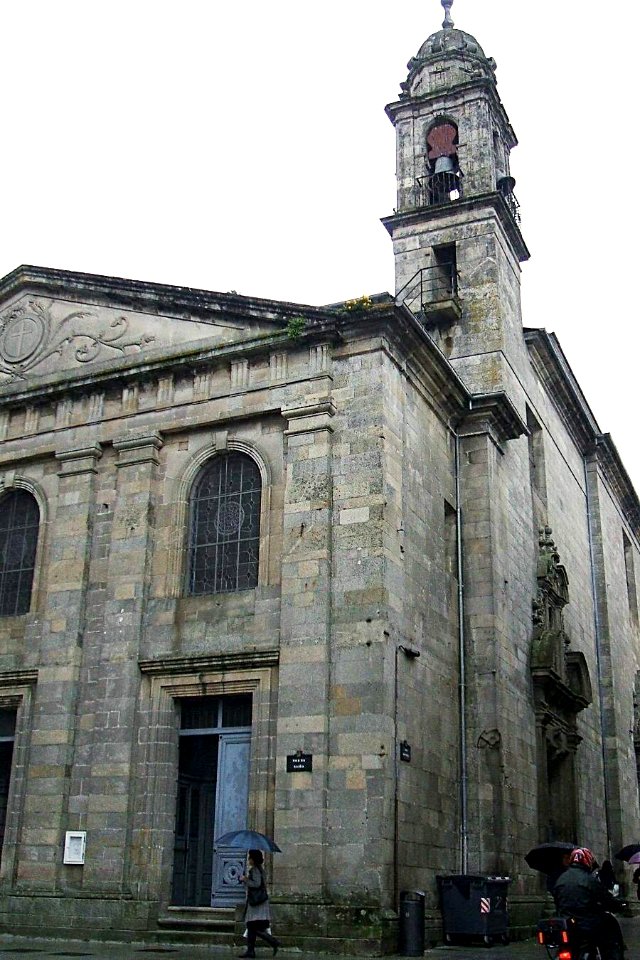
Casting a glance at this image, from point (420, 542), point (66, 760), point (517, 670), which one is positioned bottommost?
point (66, 760)

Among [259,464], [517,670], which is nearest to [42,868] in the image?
[259,464]

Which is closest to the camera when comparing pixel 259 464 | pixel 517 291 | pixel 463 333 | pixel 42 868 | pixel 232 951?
pixel 232 951

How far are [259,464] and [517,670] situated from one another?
660 centimetres

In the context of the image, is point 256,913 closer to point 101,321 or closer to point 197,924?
point 197,924

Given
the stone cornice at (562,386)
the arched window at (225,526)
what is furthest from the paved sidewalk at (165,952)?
the stone cornice at (562,386)

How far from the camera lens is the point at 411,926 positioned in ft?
49.6

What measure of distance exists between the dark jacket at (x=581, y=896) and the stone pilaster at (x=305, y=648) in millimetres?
6682

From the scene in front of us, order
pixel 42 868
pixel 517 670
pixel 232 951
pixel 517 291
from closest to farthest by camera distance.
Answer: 1. pixel 232 951
2. pixel 42 868
3. pixel 517 670
4. pixel 517 291

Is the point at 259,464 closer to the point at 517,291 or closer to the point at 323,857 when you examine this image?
the point at 323,857

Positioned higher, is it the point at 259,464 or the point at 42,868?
the point at 259,464

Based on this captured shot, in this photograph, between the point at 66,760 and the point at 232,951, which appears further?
the point at 66,760

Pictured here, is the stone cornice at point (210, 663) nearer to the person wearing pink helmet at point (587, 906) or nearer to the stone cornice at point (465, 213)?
the person wearing pink helmet at point (587, 906)

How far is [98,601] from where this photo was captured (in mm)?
18844

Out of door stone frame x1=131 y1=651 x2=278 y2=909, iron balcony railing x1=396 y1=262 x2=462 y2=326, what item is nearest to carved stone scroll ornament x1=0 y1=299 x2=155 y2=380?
iron balcony railing x1=396 y1=262 x2=462 y2=326
